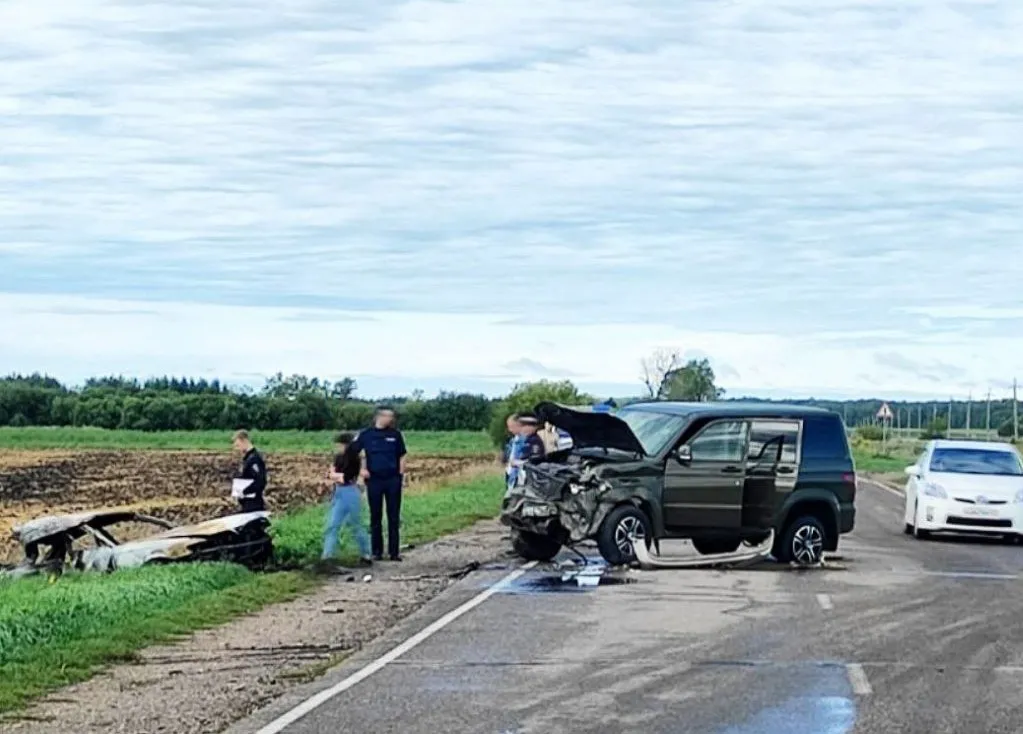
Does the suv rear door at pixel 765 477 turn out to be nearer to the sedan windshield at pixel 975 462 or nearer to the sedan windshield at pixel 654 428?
the sedan windshield at pixel 654 428

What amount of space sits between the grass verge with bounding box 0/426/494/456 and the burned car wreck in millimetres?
61945

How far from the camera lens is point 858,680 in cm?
1232

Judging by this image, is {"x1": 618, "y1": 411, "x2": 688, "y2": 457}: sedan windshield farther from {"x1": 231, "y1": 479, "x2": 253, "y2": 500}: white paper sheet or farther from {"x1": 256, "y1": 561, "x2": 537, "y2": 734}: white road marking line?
{"x1": 231, "y1": 479, "x2": 253, "y2": 500}: white paper sheet

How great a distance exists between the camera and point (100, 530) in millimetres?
20172

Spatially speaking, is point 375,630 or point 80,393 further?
point 80,393

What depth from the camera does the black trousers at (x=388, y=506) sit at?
2167cm

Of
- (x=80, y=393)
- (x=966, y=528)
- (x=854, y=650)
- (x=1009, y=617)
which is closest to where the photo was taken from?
(x=854, y=650)

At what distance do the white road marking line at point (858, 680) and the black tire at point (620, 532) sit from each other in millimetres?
7677

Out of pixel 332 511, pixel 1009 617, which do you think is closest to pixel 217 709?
pixel 1009 617

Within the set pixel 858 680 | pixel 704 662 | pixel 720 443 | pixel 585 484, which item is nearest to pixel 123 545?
pixel 585 484

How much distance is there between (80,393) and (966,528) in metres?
Result: 100

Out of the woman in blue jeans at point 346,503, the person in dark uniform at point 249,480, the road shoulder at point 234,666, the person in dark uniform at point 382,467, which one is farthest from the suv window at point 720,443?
the person in dark uniform at point 249,480

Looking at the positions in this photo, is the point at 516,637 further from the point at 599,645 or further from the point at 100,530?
the point at 100,530

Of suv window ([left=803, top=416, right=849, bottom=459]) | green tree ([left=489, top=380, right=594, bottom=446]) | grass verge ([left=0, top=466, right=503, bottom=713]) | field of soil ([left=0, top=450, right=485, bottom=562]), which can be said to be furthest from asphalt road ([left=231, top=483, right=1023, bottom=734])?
green tree ([left=489, top=380, right=594, bottom=446])
